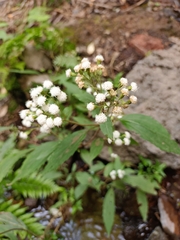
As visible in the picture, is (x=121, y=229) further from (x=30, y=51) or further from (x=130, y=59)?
(x=30, y=51)

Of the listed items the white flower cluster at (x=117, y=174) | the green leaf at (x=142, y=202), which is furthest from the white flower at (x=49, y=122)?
the green leaf at (x=142, y=202)

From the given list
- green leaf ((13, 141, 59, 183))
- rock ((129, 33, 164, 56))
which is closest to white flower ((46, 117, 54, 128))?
green leaf ((13, 141, 59, 183))

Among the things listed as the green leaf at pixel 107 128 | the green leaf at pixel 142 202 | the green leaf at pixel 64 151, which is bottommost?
the green leaf at pixel 142 202

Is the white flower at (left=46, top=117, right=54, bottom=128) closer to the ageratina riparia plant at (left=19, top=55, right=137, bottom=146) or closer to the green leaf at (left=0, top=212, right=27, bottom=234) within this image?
the ageratina riparia plant at (left=19, top=55, right=137, bottom=146)

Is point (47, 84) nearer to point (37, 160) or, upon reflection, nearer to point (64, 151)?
point (64, 151)

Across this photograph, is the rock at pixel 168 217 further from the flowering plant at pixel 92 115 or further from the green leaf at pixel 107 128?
the green leaf at pixel 107 128

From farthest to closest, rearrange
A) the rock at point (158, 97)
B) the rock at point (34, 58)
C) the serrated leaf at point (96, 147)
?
the rock at point (34, 58) → the rock at point (158, 97) → the serrated leaf at point (96, 147)

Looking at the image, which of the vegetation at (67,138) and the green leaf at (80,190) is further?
the green leaf at (80,190)

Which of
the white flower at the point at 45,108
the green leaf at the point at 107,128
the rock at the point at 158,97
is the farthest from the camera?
the rock at the point at 158,97

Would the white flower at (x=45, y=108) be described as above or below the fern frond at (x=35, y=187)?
above
